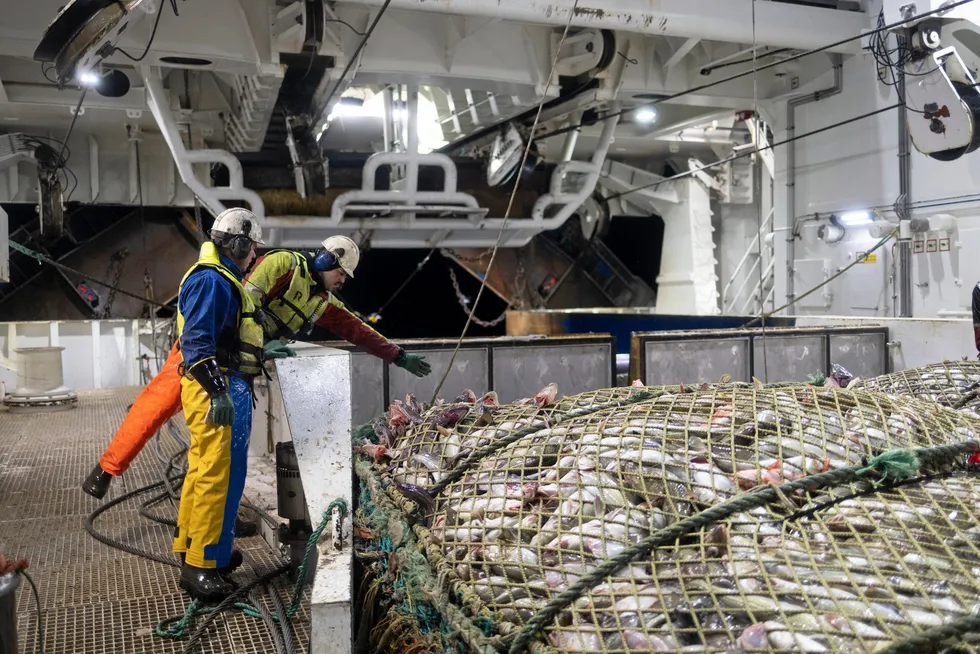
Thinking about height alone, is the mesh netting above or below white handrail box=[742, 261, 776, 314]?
below

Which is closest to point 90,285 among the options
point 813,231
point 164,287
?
point 164,287

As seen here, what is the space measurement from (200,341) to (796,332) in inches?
228

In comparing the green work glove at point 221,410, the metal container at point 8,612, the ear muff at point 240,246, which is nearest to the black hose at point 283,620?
the green work glove at point 221,410

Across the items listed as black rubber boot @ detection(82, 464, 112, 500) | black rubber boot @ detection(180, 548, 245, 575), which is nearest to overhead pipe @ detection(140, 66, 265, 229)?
black rubber boot @ detection(82, 464, 112, 500)

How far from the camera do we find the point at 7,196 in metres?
10.5

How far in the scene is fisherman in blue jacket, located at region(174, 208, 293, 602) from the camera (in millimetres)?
3109

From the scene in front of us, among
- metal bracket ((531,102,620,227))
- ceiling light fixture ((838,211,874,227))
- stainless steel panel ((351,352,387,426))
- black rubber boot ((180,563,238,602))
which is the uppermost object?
metal bracket ((531,102,620,227))

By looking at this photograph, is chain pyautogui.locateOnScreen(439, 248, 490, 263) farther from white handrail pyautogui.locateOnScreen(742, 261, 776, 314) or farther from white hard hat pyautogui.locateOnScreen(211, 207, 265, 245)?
white hard hat pyautogui.locateOnScreen(211, 207, 265, 245)

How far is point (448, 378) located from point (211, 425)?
309cm

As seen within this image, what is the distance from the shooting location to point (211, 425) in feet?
10.3

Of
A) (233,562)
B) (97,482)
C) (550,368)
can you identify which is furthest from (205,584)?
(550,368)

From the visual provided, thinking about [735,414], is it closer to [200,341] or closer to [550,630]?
[550,630]

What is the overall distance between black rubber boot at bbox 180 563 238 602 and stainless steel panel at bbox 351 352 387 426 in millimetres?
2686

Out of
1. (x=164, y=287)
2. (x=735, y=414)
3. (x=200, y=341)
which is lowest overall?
(x=735, y=414)
